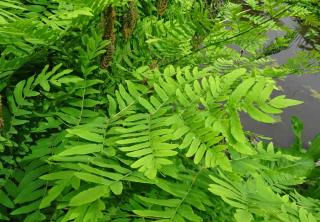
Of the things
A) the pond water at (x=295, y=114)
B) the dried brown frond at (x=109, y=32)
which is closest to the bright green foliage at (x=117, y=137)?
the dried brown frond at (x=109, y=32)

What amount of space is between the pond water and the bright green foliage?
83.6 inches

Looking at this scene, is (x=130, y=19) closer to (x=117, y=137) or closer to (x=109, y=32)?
(x=109, y=32)

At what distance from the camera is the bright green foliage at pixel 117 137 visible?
659 mm

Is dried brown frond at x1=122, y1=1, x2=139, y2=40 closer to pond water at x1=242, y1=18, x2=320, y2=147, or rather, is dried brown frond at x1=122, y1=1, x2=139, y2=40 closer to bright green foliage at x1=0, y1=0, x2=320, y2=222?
bright green foliage at x1=0, y1=0, x2=320, y2=222

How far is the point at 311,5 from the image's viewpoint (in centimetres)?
133

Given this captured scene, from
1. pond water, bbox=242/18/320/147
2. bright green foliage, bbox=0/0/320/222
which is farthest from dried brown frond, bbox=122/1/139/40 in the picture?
pond water, bbox=242/18/320/147

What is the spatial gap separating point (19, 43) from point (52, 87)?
138 mm

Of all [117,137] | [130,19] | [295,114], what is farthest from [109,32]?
[295,114]

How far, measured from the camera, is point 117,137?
0.70 metres

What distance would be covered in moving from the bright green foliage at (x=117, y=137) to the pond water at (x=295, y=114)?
212 centimetres

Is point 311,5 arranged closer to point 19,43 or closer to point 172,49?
point 172,49

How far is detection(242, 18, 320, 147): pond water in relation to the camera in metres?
3.23

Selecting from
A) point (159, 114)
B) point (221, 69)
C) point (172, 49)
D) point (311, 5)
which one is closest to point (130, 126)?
point (159, 114)

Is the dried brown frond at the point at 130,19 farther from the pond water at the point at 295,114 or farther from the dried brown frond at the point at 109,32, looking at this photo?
the pond water at the point at 295,114
